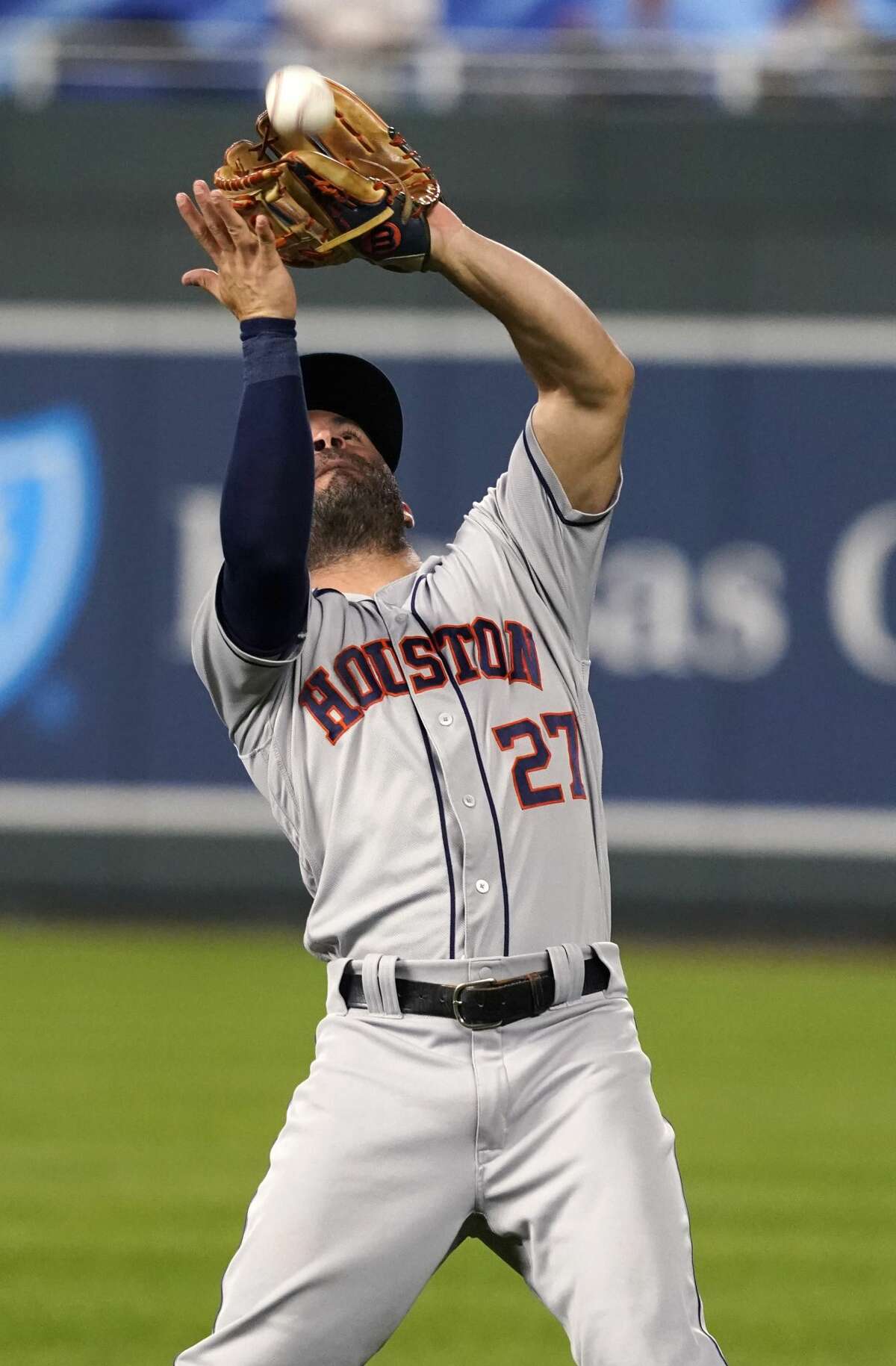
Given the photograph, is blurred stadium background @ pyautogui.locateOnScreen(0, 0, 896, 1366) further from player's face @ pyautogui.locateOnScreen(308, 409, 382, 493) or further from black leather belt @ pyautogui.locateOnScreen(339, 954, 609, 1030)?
black leather belt @ pyautogui.locateOnScreen(339, 954, 609, 1030)

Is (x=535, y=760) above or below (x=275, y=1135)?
above

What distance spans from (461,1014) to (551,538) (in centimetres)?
78

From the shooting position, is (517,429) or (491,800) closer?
(491,800)

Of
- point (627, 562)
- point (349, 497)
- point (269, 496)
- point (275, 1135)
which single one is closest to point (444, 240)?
point (349, 497)

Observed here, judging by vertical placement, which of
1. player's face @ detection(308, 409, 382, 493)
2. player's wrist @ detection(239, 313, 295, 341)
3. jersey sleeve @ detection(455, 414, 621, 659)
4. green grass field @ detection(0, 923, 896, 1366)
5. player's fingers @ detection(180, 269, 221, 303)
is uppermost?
player's fingers @ detection(180, 269, 221, 303)

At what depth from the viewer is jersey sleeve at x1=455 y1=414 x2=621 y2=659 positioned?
3.44 metres

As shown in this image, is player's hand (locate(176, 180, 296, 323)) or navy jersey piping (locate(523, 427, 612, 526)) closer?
player's hand (locate(176, 180, 296, 323))

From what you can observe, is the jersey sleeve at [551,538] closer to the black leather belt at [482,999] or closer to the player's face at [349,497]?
the player's face at [349,497]

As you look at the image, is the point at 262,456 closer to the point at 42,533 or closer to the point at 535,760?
the point at 535,760

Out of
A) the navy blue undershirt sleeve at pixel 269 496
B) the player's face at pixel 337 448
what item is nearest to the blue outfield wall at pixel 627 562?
the player's face at pixel 337 448

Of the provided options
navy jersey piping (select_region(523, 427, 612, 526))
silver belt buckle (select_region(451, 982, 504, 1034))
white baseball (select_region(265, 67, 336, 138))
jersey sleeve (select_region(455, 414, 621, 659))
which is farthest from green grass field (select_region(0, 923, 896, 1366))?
white baseball (select_region(265, 67, 336, 138))

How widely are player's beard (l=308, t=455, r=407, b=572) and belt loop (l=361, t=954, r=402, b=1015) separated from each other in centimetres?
68

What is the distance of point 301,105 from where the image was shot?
3229 mm

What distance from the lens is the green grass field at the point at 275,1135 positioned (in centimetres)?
520
